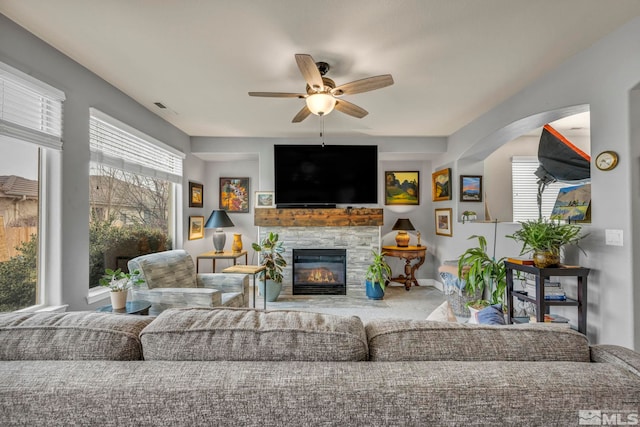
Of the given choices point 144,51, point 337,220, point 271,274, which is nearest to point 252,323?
point 144,51

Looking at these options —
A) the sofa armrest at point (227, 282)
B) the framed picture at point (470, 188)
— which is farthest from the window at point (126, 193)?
the framed picture at point (470, 188)

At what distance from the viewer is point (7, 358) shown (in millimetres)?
811

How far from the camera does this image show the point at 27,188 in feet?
7.22

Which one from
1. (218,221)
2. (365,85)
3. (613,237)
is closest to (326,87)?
(365,85)

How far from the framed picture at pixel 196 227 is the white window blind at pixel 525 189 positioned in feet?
15.8

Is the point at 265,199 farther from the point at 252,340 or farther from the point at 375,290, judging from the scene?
the point at 252,340

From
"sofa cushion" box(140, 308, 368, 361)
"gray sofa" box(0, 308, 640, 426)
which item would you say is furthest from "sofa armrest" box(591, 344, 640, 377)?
"sofa cushion" box(140, 308, 368, 361)

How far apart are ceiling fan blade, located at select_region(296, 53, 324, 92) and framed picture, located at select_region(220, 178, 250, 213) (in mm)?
3189

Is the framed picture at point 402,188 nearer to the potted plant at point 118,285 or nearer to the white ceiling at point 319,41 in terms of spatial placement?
the white ceiling at point 319,41

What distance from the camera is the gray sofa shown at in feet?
2.20

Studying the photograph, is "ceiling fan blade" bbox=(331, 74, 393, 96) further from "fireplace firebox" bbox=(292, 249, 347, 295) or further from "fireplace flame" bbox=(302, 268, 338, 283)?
"fireplace flame" bbox=(302, 268, 338, 283)

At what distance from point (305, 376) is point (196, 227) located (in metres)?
4.52

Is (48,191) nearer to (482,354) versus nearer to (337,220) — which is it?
(482,354)

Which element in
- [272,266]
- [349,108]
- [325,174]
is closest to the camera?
[349,108]
